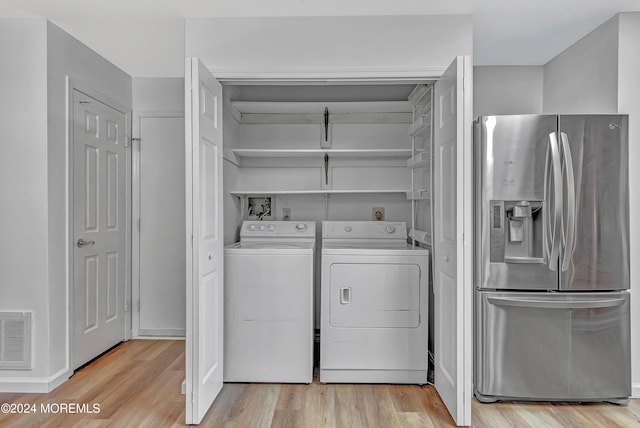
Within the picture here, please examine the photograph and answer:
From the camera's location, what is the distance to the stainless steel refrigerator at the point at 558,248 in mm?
2467

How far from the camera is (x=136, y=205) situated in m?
3.82

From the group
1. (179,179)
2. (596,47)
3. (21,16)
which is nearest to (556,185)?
(596,47)

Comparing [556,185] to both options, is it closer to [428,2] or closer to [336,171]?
[428,2]

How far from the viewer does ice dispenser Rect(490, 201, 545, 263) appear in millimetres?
2490

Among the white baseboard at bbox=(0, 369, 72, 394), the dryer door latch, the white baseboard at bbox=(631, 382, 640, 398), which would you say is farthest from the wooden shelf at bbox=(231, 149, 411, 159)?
the white baseboard at bbox=(631, 382, 640, 398)

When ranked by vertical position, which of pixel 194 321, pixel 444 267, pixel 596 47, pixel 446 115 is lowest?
pixel 194 321

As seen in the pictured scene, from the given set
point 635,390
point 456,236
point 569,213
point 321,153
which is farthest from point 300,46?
point 635,390

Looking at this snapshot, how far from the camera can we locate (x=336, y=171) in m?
3.61

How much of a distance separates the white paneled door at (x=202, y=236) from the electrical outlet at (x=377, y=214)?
149 centimetres

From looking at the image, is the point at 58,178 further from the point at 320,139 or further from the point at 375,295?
the point at 375,295

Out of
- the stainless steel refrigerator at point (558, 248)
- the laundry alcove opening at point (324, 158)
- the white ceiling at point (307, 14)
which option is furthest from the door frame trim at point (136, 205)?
the stainless steel refrigerator at point (558, 248)

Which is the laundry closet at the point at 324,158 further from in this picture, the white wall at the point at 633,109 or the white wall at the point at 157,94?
the white wall at the point at 633,109

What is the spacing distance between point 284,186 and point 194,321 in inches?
64.9

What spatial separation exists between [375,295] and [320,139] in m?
1.47
